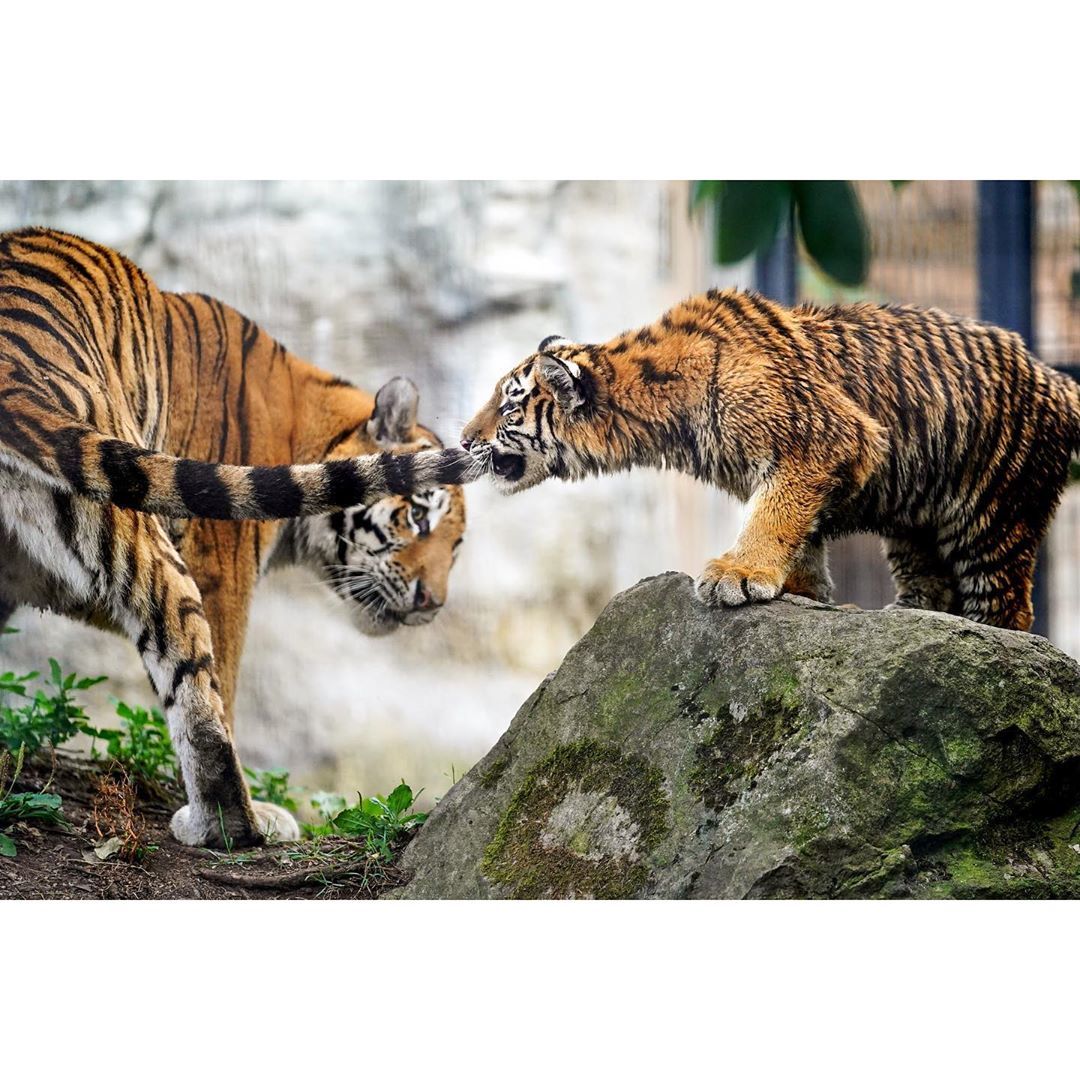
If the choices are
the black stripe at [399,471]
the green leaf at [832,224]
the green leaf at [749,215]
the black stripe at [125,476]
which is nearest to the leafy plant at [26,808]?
the black stripe at [125,476]

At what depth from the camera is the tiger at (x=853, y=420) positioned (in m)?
4.36

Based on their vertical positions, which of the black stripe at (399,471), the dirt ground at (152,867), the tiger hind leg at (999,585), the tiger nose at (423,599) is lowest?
the dirt ground at (152,867)

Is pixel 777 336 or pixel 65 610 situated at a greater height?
pixel 777 336

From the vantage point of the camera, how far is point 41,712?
4.80 m

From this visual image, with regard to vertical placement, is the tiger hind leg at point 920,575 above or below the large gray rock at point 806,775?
above

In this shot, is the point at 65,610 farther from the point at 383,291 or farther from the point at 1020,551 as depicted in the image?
the point at 1020,551

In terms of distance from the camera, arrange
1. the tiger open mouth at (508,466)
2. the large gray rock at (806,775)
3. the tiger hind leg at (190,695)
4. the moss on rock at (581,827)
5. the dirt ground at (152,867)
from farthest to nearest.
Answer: the tiger open mouth at (508,466) < the tiger hind leg at (190,695) < the dirt ground at (152,867) < the moss on rock at (581,827) < the large gray rock at (806,775)

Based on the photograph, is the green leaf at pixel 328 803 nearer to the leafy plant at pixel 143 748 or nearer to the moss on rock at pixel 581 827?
the leafy plant at pixel 143 748

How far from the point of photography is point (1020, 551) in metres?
4.50

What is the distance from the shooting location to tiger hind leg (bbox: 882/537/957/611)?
457cm

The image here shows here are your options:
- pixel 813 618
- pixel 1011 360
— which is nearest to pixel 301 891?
pixel 813 618

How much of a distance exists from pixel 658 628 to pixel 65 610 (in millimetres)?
1905

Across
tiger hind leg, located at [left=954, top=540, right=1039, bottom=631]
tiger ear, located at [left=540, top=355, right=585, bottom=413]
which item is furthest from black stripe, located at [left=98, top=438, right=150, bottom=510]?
tiger hind leg, located at [left=954, top=540, right=1039, bottom=631]

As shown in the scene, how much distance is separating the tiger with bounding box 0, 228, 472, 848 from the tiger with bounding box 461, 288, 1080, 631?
41 centimetres
